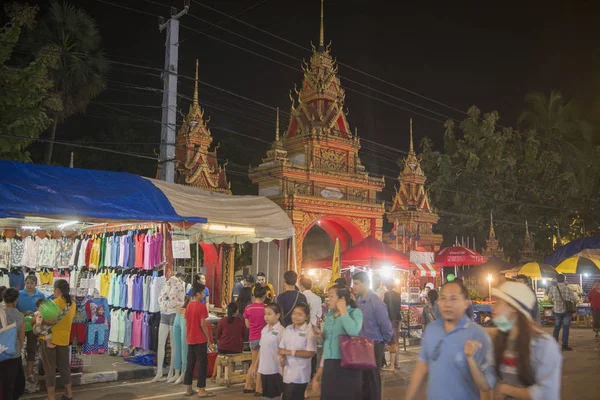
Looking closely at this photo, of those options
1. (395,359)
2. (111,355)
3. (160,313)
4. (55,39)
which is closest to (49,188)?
(160,313)

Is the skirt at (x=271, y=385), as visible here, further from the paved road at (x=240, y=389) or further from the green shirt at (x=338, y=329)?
the paved road at (x=240, y=389)

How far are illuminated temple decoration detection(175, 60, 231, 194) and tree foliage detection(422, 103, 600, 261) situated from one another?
18.9 metres

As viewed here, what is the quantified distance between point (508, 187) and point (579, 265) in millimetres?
18730

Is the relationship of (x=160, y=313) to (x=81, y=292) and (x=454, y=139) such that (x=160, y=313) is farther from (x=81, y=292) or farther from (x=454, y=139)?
(x=454, y=139)

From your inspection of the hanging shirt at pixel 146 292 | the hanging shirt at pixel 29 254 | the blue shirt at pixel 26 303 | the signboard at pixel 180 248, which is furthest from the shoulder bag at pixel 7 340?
the hanging shirt at pixel 29 254

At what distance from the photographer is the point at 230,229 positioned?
46.2ft

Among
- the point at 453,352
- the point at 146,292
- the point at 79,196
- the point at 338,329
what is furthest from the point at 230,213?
the point at 453,352

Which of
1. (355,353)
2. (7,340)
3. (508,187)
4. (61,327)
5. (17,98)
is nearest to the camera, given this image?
(355,353)

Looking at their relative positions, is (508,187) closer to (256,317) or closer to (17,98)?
(17,98)

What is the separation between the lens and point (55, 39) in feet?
77.6

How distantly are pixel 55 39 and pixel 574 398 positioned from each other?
23.1 metres

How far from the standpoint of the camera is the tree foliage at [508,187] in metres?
38.0

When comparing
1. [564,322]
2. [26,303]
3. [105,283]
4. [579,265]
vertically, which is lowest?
[564,322]

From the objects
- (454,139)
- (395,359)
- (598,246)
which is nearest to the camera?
(395,359)
